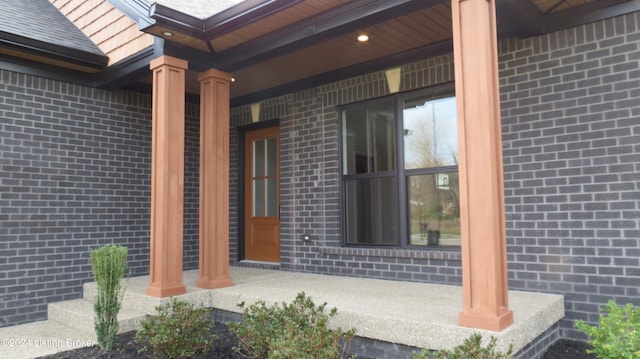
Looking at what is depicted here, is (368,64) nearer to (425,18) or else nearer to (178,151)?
(425,18)

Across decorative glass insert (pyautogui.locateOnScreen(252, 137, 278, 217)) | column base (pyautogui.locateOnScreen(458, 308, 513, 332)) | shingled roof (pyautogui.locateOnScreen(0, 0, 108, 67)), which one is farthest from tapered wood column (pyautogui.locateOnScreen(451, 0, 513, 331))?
shingled roof (pyautogui.locateOnScreen(0, 0, 108, 67))

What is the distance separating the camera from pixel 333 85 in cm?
589

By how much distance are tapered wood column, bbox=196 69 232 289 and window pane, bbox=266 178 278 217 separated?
1.68 metres

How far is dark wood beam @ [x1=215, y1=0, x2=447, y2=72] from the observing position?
368cm

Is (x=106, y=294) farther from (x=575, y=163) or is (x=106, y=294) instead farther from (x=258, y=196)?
(x=575, y=163)

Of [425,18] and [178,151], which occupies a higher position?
[425,18]

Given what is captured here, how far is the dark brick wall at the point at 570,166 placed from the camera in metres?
3.81

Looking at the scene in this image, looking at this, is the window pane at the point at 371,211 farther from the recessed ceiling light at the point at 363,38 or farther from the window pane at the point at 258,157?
the window pane at the point at 258,157

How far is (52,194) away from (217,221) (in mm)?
2151

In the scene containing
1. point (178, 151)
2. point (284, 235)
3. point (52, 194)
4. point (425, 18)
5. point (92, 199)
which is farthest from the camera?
point (284, 235)

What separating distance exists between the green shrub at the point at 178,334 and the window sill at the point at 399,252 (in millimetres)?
2077

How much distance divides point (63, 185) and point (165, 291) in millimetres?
2177

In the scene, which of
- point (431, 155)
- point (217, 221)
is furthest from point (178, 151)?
point (431, 155)

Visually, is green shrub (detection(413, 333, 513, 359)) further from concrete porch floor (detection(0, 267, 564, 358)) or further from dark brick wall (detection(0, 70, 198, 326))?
dark brick wall (detection(0, 70, 198, 326))
